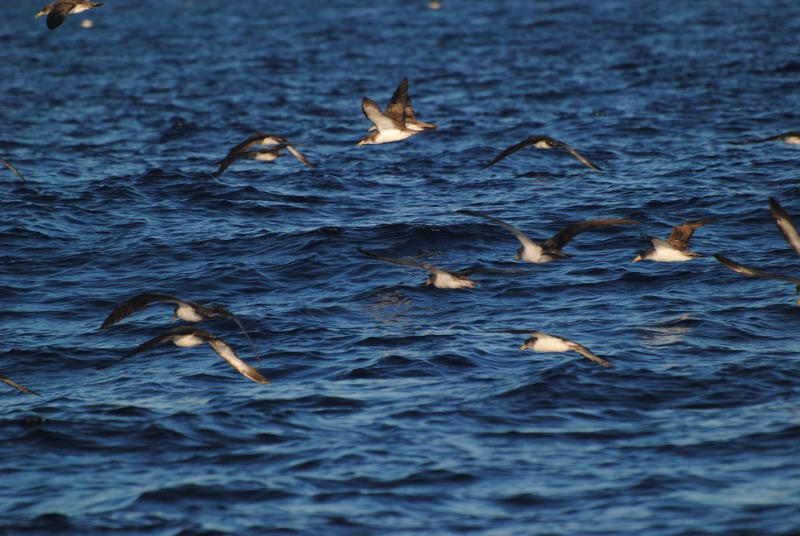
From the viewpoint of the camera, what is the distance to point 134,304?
13.1 meters

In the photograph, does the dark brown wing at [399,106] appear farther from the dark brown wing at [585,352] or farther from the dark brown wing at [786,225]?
the dark brown wing at [786,225]

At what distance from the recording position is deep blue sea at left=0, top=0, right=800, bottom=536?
35.8 ft

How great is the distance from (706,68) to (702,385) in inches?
1146

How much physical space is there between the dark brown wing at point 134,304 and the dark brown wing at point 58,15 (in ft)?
24.4

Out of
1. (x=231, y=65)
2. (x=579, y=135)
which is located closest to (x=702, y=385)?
(x=579, y=135)

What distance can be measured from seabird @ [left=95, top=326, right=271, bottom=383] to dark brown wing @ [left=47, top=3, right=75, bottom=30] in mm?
8103

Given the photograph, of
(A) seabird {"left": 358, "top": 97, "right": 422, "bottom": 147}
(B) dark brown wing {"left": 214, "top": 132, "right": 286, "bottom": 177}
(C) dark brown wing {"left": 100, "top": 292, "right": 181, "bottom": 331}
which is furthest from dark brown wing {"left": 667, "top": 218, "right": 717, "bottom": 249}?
(C) dark brown wing {"left": 100, "top": 292, "right": 181, "bottom": 331}

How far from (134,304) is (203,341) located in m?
0.99

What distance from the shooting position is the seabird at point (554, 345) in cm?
1350

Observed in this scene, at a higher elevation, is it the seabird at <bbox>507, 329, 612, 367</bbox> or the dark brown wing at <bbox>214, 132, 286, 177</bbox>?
the dark brown wing at <bbox>214, 132, 286, 177</bbox>

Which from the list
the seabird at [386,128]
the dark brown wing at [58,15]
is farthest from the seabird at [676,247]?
the dark brown wing at [58,15]

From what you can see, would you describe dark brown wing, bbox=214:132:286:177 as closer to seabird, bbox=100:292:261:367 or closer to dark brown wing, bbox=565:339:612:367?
seabird, bbox=100:292:261:367

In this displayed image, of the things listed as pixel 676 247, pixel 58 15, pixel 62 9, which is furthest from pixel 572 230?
pixel 62 9

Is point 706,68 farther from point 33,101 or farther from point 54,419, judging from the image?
point 54,419
